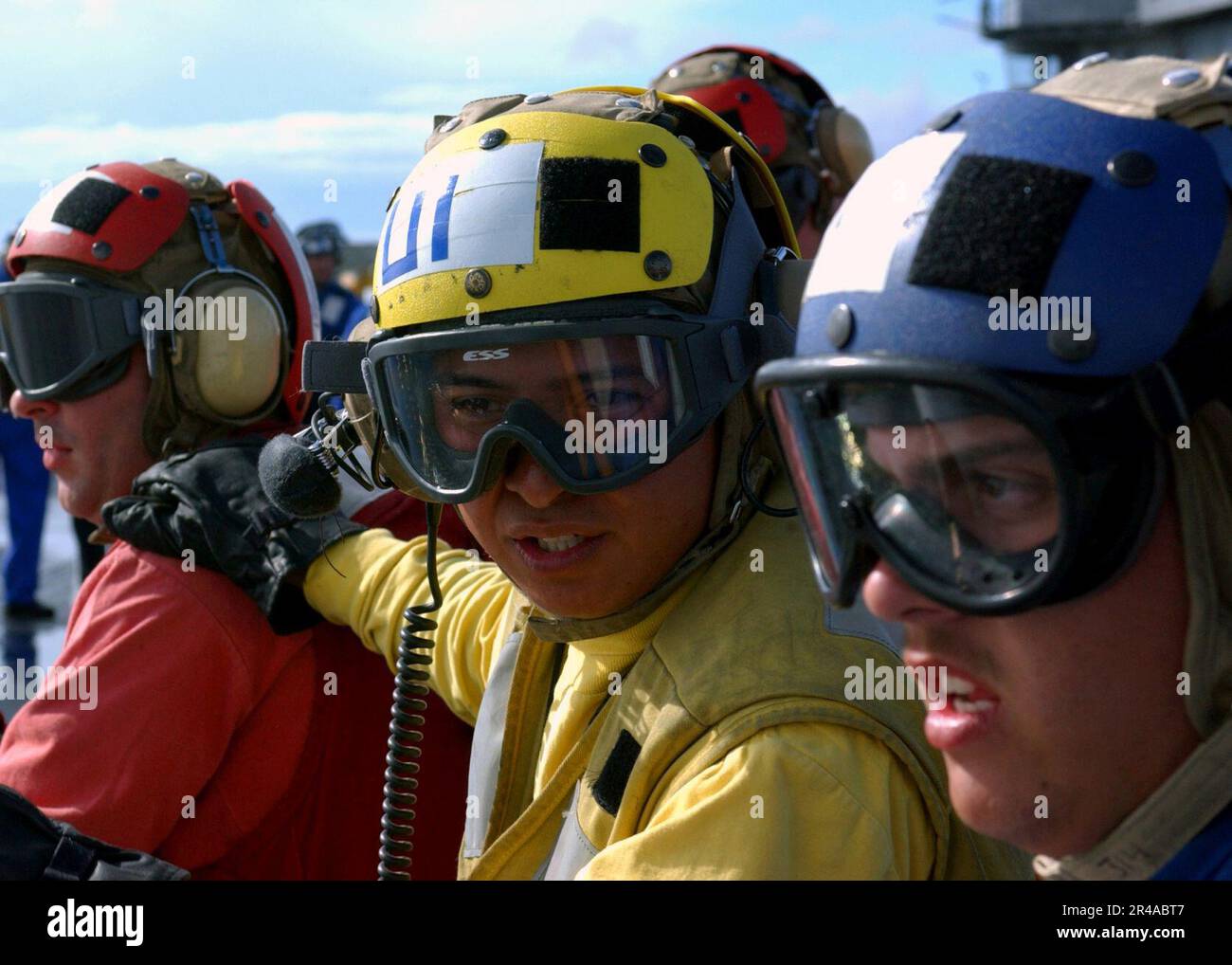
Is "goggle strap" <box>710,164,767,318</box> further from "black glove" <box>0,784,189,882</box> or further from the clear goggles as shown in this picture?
"black glove" <box>0,784,189,882</box>

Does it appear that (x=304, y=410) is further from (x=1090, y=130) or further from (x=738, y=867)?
(x=1090, y=130)

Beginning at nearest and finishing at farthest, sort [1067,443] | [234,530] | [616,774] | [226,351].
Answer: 1. [1067,443]
2. [616,774]
3. [234,530]
4. [226,351]

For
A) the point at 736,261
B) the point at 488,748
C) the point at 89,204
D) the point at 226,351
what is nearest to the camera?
the point at 736,261

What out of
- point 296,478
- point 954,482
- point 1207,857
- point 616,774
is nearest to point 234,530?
point 296,478

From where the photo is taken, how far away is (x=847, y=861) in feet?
6.33

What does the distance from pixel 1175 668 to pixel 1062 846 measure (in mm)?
237

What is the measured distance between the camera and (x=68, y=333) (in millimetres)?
3645

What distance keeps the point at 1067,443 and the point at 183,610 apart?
2255mm

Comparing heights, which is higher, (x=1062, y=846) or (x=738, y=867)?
(x=1062, y=846)

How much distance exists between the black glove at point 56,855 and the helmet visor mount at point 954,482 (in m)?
1.47

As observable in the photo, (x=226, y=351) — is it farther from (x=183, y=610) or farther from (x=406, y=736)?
(x=406, y=736)

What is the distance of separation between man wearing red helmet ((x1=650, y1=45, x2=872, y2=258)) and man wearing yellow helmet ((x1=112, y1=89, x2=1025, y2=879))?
7.88ft

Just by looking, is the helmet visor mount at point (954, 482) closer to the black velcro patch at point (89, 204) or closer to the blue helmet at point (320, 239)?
the black velcro patch at point (89, 204)
